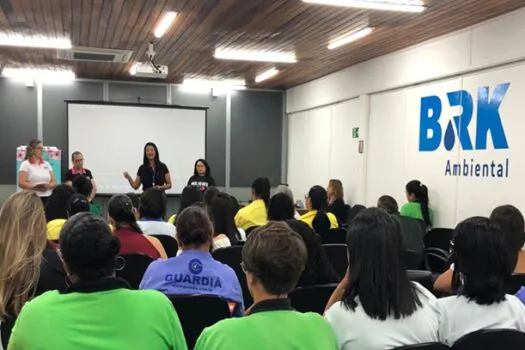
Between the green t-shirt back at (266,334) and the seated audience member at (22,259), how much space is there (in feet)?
3.18

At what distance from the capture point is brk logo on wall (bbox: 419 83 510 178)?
558 cm

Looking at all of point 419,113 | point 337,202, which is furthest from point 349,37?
point 337,202

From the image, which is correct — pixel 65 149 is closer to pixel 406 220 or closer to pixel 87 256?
pixel 406 220

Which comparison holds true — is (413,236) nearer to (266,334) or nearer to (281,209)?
(281,209)

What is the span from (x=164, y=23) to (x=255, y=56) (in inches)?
76.9

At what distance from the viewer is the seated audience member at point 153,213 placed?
13.8 ft

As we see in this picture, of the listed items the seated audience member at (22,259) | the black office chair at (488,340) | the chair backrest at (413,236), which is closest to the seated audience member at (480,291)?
the black office chair at (488,340)

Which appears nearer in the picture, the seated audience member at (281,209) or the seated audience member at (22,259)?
the seated audience member at (22,259)

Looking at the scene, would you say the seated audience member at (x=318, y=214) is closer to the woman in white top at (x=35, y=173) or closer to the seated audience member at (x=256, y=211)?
the seated audience member at (x=256, y=211)

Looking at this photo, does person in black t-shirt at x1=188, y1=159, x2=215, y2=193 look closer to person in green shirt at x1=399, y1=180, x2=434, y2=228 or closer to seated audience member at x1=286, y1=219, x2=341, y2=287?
person in green shirt at x1=399, y1=180, x2=434, y2=228

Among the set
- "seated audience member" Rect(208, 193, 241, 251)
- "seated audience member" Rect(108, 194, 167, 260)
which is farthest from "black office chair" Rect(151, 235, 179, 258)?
"seated audience member" Rect(108, 194, 167, 260)

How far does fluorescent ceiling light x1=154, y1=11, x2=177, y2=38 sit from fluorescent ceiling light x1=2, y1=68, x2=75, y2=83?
12.0 feet

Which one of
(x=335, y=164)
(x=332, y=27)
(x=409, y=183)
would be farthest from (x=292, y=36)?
(x=335, y=164)

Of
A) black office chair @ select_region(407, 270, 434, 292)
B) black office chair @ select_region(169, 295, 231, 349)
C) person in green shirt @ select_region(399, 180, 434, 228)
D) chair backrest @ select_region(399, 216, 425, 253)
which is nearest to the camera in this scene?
black office chair @ select_region(169, 295, 231, 349)
